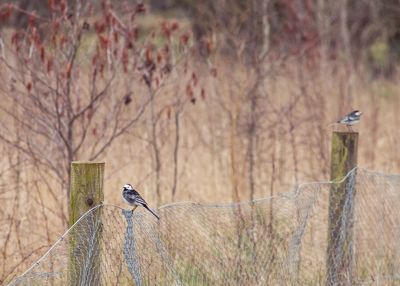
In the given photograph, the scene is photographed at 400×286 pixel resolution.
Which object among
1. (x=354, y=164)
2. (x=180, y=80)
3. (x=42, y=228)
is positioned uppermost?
(x=180, y=80)

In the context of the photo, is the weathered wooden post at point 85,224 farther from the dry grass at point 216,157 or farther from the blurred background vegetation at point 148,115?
the dry grass at point 216,157

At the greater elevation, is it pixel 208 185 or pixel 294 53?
pixel 294 53

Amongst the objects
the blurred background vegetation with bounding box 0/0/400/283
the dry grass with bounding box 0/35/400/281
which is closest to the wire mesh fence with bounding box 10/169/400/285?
the blurred background vegetation with bounding box 0/0/400/283

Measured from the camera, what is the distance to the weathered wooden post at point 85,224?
4004 millimetres

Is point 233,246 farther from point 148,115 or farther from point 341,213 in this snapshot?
point 148,115

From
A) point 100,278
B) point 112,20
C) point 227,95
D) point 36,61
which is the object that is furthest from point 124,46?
point 227,95

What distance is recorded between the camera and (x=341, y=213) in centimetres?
539

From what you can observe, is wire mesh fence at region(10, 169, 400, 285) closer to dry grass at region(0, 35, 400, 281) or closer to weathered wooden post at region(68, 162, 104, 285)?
weathered wooden post at region(68, 162, 104, 285)

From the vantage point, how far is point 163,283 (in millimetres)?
4676

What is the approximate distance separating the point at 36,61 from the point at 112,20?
810 mm

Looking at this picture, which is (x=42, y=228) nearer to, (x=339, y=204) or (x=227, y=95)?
(x=339, y=204)

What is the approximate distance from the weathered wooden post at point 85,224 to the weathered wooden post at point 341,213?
183cm

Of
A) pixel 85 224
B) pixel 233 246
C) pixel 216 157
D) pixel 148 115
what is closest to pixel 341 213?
pixel 233 246

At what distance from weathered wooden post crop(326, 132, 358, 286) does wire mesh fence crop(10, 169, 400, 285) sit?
0.01m
